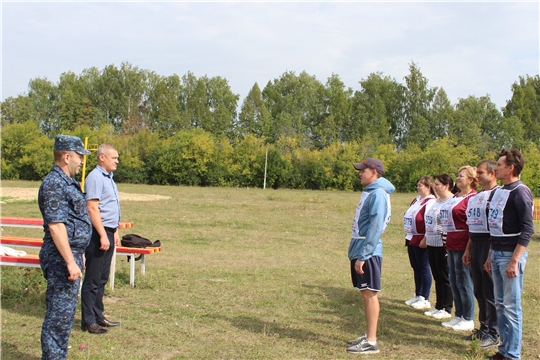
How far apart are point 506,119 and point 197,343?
7302 centimetres

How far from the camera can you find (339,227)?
1778cm

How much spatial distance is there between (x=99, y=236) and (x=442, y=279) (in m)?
4.59

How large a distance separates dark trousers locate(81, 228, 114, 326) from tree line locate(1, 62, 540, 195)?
182 feet

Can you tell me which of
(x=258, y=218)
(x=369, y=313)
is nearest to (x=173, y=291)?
(x=369, y=313)

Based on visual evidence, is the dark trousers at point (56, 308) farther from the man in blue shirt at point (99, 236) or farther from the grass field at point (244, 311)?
the man in blue shirt at point (99, 236)

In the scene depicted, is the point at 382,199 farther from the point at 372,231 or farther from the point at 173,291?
the point at 173,291

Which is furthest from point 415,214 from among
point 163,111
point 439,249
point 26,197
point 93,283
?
point 163,111

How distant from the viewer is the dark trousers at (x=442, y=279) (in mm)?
6762

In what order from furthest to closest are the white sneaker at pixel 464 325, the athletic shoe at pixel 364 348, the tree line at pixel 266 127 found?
the tree line at pixel 266 127
the white sneaker at pixel 464 325
the athletic shoe at pixel 364 348

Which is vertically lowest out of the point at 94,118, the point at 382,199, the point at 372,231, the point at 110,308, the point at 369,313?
the point at 110,308

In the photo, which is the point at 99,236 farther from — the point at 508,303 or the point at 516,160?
the point at 516,160

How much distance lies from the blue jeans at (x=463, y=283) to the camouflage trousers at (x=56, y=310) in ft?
14.6

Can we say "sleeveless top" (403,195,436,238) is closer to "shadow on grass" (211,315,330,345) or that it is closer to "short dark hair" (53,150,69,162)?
"shadow on grass" (211,315,330,345)

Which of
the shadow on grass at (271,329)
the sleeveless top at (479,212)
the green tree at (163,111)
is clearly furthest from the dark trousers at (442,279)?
the green tree at (163,111)
